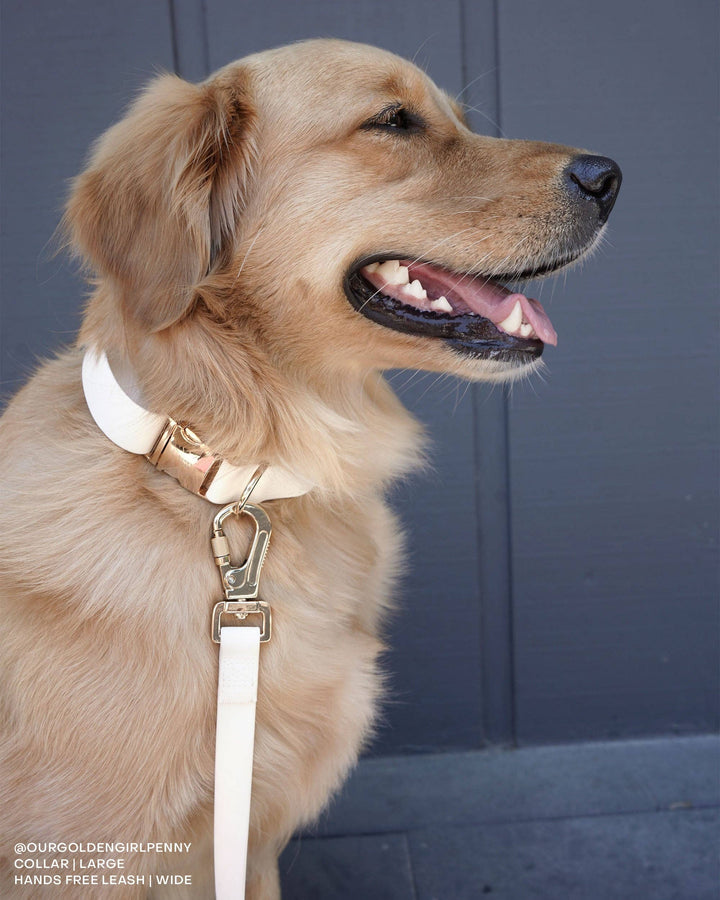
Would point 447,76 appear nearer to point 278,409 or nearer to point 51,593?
point 278,409

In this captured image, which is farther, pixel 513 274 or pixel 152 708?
pixel 513 274

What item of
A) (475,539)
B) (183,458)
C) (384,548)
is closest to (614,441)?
(475,539)

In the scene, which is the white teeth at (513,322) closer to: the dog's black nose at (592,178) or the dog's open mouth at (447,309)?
the dog's open mouth at (447,309)

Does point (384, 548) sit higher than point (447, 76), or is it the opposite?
point (447, 76)

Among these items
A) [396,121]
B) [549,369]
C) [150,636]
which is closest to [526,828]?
[549,369]

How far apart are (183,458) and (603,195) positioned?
1.00m

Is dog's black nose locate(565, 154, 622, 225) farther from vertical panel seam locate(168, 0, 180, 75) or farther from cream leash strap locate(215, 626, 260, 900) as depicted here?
vertical panel seam locate(168, 0, 180, 75)

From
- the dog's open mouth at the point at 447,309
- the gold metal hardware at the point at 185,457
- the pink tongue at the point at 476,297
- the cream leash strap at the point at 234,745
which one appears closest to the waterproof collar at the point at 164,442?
the gold metal hardware at the point at 185,457

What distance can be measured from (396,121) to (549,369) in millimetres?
1204

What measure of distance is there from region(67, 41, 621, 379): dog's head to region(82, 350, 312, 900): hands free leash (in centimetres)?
20

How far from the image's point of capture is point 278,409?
1743 mm

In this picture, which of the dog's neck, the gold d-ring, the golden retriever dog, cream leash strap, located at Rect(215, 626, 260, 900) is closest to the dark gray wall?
the dog's neck

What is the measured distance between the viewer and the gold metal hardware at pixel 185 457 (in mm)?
1635

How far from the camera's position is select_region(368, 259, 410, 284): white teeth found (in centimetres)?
176
